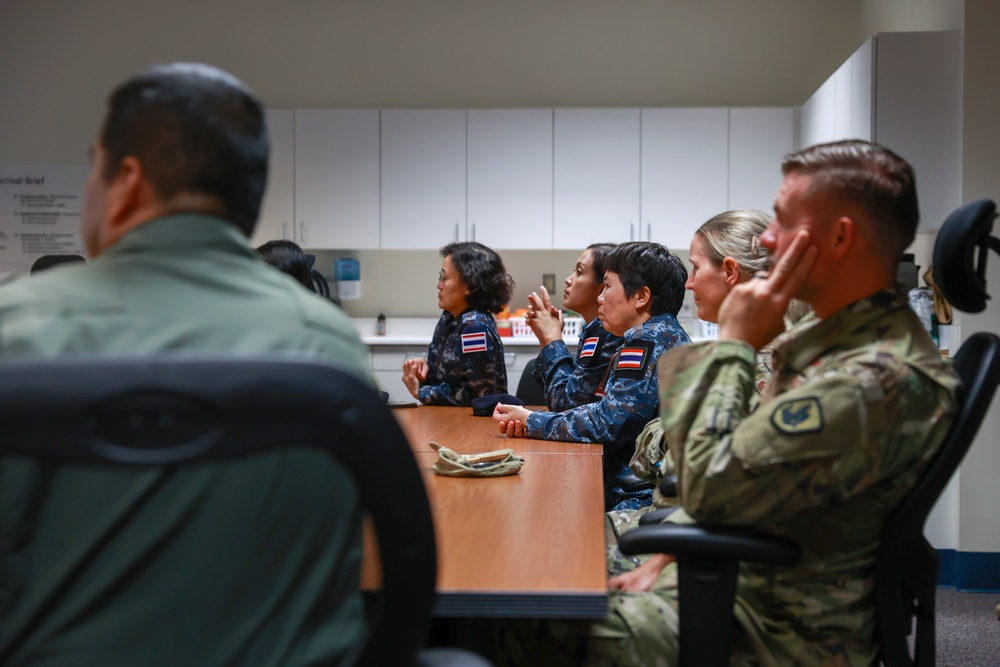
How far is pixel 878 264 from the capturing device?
1460 millimetres

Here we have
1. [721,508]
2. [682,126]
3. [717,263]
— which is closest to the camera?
[721,508]

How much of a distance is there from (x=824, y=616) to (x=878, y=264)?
0.54 metres

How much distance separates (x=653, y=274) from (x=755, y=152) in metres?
3.32

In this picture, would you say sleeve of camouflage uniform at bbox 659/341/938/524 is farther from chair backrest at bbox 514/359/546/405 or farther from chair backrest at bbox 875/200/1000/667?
chair backrest at bbox 514/359/546/405

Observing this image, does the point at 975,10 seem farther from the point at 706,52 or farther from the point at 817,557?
the point at 817,557

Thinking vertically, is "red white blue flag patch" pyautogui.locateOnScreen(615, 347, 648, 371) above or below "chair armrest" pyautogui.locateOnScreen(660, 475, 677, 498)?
above

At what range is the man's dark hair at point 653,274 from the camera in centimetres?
288

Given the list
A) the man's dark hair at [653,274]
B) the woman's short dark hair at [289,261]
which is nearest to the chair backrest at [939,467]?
the man's dark hair at [653,274]

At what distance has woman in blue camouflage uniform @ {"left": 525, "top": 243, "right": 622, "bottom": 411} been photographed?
3.03 m

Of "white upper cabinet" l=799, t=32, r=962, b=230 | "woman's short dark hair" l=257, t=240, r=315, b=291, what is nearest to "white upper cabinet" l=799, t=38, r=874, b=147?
"white upper cabinet" l=799, t=32, r=962, b=230

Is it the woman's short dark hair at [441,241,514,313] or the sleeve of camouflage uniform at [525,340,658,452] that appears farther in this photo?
the woman's short dark hair at [441,241,514,313]

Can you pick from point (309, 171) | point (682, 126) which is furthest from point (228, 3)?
point (682, 126)

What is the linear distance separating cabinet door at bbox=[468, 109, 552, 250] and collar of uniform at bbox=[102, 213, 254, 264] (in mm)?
5028

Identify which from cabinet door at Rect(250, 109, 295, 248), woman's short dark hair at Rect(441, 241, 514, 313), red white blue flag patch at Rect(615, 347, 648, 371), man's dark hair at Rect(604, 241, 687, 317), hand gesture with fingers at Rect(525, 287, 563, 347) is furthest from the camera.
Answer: cabinet door at Rect(250, 109, 295, 248)
